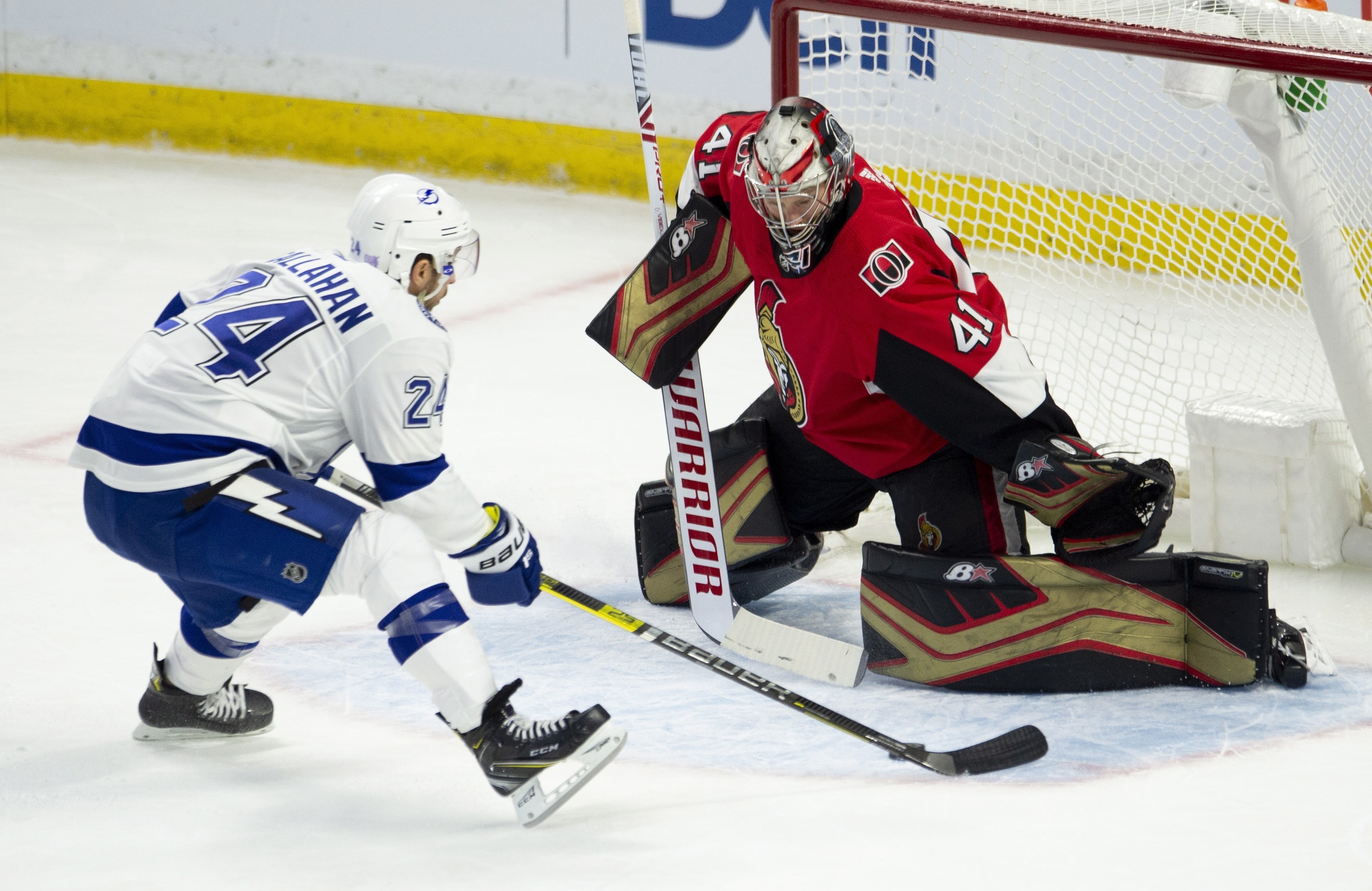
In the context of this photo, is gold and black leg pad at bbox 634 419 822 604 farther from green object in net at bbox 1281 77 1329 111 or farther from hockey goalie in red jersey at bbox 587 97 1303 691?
green object in net at bbox 1281 77 1329 111

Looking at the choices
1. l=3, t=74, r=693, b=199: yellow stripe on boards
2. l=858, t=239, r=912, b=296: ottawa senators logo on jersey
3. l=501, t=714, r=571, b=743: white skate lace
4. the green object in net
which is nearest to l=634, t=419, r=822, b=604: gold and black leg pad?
l=858, t=239, r=912, b=296: ottawa senators logo on jersey

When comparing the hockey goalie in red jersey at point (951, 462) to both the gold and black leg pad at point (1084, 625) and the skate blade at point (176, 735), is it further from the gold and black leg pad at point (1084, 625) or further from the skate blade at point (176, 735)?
the skate blade at point (176, 735)

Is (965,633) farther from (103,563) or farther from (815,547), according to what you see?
(103,563)

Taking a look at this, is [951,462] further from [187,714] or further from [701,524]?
[187,714]

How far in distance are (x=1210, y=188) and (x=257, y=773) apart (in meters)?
2.96

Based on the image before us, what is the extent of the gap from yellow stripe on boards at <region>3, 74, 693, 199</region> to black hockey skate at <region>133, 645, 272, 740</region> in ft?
12.9

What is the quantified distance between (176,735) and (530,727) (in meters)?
0.68

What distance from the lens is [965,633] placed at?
Answer: 8.28 feet

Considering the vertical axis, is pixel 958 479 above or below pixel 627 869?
above

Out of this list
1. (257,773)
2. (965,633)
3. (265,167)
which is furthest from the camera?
(265,167)

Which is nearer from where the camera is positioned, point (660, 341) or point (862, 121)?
point (660, 341)

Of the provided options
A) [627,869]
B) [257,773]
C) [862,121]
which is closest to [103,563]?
[257,773]

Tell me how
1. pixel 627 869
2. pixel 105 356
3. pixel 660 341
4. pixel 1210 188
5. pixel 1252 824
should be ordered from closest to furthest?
pixel 627 869 < pixel 1252 824 < pixel 660 341 < pixel 1210 188 < pixel 105 356

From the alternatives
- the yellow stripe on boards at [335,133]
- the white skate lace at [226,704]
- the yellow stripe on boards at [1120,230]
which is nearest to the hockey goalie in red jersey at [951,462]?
the white skate lace at [226,704]
